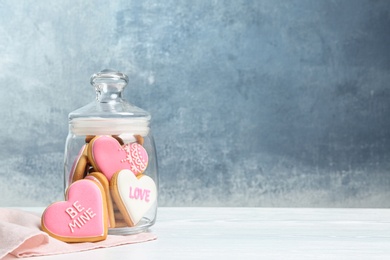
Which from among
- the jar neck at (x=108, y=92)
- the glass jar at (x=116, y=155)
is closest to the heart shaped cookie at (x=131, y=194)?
the glass jar at (x=116, y=155)

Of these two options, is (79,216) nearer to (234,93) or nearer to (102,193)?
(102,193)

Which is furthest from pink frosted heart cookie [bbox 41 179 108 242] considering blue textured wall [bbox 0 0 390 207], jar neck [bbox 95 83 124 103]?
blue textured wall [bbox 0 0 390 207]

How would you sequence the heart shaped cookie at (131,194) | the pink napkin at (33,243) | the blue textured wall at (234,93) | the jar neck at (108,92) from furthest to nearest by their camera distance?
the blue textured wall at (234,93), the jar neck at (108,92), the heart shaped cookie at (131,194), the pink napkin at (33,243)

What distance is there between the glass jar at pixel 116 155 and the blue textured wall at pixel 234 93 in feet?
5.03

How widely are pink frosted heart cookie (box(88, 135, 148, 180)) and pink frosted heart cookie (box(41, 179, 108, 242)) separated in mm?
45

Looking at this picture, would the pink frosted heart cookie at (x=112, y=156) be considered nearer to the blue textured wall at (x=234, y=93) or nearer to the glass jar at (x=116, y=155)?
the glass jar at (x=116, y=155)

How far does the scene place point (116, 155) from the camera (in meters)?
0.95

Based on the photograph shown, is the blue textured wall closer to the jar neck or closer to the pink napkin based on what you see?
the jar neck

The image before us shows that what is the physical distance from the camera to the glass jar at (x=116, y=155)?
0.93 m

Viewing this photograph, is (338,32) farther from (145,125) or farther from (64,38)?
(145,125)

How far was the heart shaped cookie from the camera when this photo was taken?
0.92m

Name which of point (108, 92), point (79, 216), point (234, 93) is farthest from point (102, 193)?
point (234, 93)

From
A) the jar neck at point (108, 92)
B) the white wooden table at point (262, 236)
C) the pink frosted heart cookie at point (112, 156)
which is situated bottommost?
the white wooden table at point (262, 236)

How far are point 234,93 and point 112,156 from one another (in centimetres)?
164
